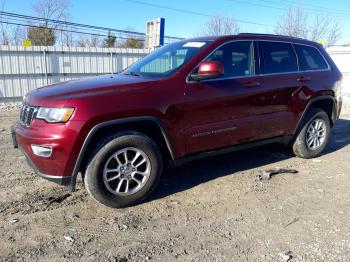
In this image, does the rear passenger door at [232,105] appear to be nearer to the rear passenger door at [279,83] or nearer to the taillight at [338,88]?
the rear passenger door at [279,83]

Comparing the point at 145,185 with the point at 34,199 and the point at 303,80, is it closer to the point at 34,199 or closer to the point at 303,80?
the point at 34,199

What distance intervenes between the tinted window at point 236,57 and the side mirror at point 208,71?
0.29 metres

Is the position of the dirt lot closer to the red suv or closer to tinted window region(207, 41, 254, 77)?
the red suv

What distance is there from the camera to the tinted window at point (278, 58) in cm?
478

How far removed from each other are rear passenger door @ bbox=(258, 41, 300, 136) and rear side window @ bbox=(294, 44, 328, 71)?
0.45ft

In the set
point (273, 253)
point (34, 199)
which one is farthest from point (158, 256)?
point (34, 199)

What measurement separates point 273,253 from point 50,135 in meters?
2.31

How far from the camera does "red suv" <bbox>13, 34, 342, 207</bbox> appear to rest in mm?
3398

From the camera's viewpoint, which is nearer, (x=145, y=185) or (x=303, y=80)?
(x=145, y=185)

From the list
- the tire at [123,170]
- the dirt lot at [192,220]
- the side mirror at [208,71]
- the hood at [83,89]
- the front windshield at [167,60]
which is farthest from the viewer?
the front windshield at [167,60]

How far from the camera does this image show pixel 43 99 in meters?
3.50

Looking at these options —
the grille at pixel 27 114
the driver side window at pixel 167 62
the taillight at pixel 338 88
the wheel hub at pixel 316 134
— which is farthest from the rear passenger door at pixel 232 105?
the grille at pixel 27 114

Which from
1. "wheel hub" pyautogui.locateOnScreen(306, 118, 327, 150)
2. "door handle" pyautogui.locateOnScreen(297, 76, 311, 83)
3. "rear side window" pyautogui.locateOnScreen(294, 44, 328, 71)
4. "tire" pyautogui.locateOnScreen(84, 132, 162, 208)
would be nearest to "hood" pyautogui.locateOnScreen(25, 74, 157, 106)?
"tire" pyautogui.locateOnScreen(84, 132, 162, 208)

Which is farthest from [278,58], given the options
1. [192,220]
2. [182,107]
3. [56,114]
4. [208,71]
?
[56,114]
